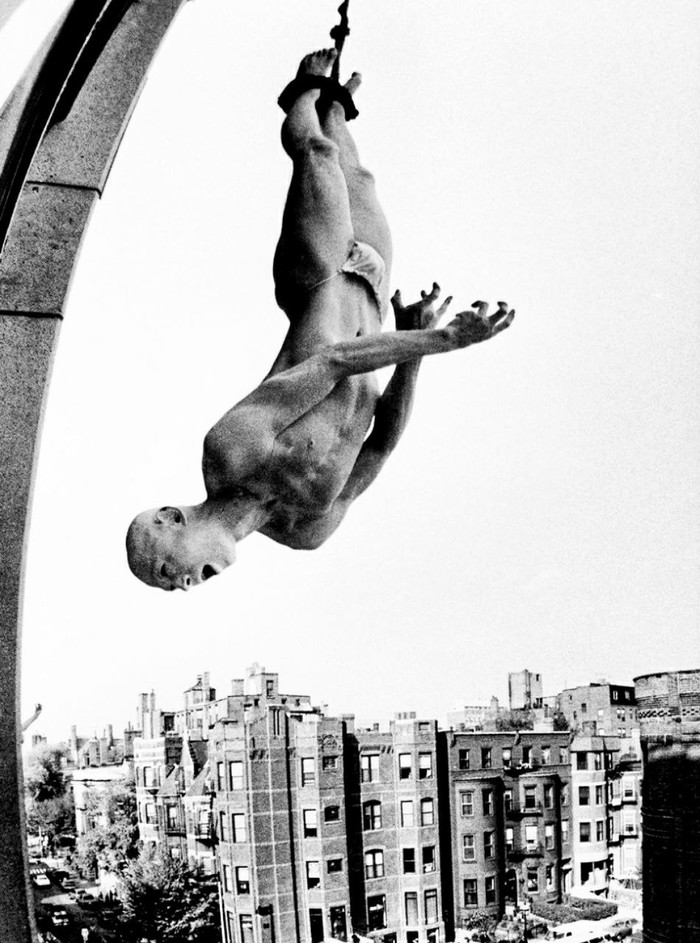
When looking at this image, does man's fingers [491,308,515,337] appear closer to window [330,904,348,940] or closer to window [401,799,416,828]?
window [401,799,416,828]

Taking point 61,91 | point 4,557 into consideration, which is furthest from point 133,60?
point 4,557

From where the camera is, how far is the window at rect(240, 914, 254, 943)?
1.44m

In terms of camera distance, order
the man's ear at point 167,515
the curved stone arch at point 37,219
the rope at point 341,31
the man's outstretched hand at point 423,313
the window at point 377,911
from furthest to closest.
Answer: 1. the rope at point 341,31
2. the man's outstretched hand at point 423,313
3. the window at point 377,911
4. the man's ear at point 167,515
5. the curved stone arch at point 37,219

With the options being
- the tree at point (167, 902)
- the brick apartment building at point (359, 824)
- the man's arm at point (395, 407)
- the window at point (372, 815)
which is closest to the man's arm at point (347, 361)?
the man's arm at point (395, 407)

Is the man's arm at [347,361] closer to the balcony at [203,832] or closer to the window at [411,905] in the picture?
the balcony at [203,832]

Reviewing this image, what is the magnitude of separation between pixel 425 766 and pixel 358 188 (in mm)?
971

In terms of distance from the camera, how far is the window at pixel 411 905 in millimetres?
1457

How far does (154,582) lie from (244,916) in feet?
1.79

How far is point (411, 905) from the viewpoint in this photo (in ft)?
4.80

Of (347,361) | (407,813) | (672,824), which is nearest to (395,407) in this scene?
(347,361)

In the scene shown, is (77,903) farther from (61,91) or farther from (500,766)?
(61,91)

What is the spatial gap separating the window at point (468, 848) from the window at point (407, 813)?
0.29ft

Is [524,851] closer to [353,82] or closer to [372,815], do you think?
[372,815]

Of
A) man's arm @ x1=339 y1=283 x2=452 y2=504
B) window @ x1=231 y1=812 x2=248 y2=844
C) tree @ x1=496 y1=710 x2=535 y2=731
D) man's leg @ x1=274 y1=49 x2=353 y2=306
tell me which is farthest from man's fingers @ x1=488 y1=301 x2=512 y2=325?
window @ x1=231 y1=812 x2=248 y2=844
